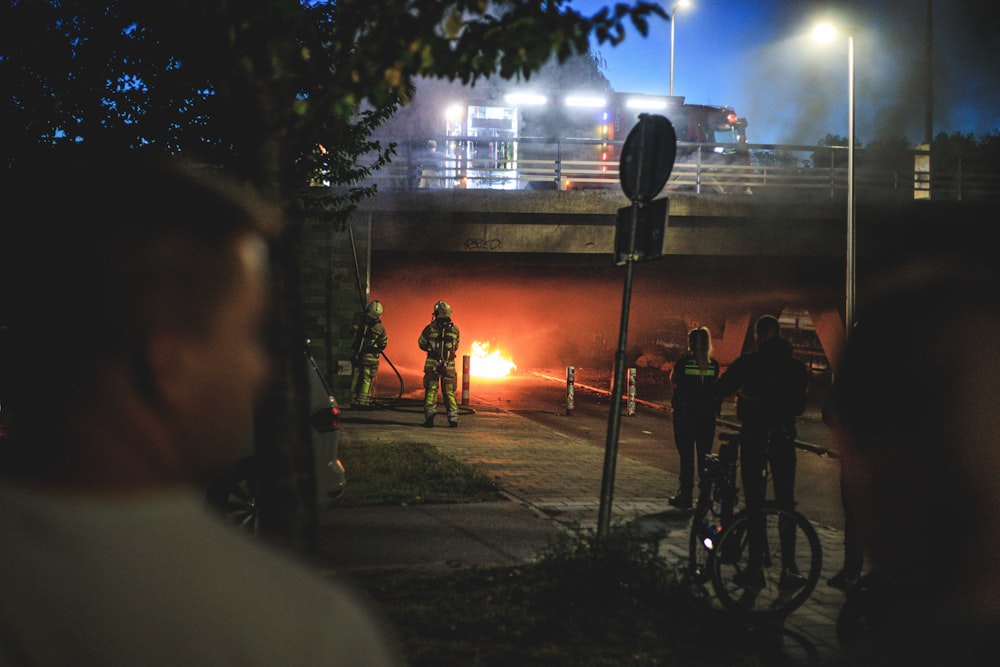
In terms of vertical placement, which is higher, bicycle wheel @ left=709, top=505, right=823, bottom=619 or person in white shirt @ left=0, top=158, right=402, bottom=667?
person in white shirt @ left=0, top=158, right=402, bottom=667

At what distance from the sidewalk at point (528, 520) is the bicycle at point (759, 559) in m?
0.21

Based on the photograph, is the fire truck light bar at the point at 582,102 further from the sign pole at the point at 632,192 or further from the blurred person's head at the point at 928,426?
the blurred person's head at the point at 928,426

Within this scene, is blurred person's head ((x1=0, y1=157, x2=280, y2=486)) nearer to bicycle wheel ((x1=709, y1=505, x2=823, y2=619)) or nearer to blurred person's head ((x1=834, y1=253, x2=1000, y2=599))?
blurred person's head ((x1=834, y1=253, x2=1000, y2=599))

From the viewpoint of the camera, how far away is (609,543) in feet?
18.8

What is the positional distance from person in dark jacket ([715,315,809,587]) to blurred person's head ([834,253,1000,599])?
5454 millimetres

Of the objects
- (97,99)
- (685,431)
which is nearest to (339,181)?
(97,99)

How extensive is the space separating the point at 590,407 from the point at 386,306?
1415 cm

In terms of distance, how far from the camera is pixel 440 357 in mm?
15062

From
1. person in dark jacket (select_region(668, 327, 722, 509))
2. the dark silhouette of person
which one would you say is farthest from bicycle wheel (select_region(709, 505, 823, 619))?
the dark silhouette of person

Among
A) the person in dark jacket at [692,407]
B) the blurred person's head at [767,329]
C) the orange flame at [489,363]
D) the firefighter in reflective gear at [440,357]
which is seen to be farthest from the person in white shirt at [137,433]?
the orange flame at [489,363]

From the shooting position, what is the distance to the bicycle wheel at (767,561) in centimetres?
598

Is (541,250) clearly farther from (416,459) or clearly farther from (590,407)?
(416,459)

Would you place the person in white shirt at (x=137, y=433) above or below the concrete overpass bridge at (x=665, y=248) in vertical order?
below

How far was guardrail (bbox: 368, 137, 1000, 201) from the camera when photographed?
20.9m
